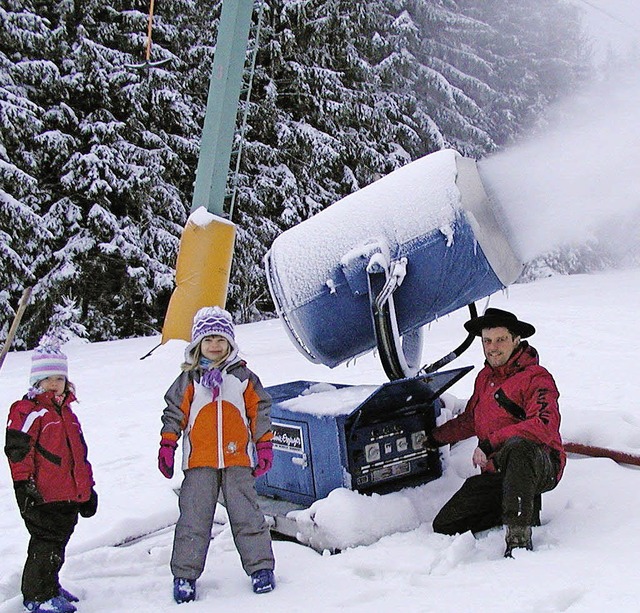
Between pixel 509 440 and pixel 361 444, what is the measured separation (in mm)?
788

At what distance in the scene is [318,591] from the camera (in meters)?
2.79

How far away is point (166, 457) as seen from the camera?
2.94 m

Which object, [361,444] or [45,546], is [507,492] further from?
[45,546]

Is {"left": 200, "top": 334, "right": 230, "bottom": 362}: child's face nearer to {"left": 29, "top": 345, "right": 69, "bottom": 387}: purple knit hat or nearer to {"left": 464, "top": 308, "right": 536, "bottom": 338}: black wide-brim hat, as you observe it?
{"left": 29, "top": 345, "right": 69, "bottom": 387}: purple knit hat

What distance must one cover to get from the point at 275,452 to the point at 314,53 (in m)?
13.1

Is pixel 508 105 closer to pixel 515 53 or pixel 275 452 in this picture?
pixel 515 53

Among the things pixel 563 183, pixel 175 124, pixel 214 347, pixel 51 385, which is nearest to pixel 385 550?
pixel 214 347

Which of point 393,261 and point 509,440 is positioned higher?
point 393,261

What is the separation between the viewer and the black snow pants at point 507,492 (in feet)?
9.67

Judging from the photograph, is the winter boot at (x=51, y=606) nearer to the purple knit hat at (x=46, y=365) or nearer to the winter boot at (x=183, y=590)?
the winter boot at (x=183, y=590)

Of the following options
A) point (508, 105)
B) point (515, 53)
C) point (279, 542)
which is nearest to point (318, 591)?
point (279, 542)

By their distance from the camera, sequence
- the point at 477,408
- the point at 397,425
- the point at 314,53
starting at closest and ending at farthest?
the point at 477,408 < the point at 397,425 < the point at 314,53

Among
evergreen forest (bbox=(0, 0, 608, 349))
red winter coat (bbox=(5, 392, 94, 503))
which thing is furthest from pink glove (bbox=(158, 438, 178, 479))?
evergreen forest (bbox=(0, 0, 608, 349))

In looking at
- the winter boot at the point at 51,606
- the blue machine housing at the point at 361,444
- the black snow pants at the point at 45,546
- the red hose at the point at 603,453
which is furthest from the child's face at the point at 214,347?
the red hose at the point at 603,453
